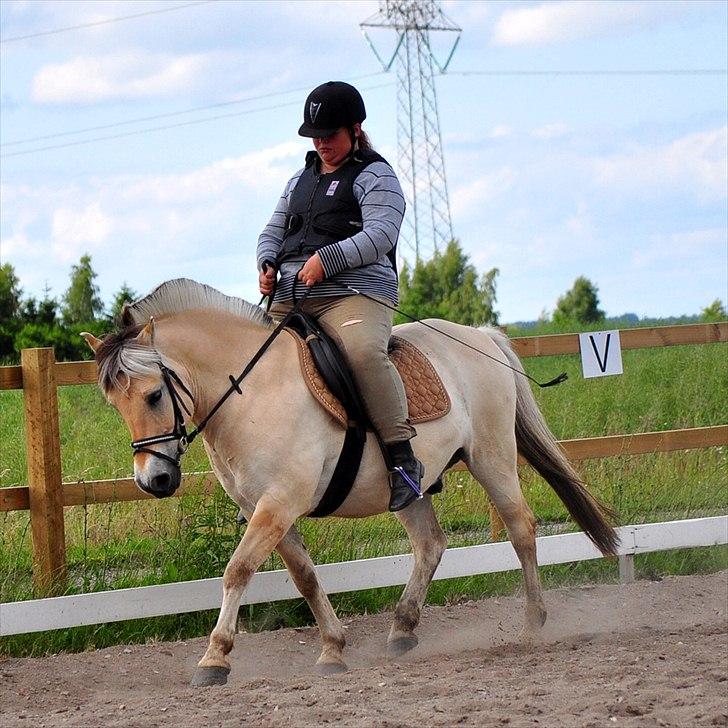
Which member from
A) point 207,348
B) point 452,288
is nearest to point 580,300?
point 452,288

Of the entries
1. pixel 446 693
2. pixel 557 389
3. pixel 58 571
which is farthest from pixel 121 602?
pixel 557 389

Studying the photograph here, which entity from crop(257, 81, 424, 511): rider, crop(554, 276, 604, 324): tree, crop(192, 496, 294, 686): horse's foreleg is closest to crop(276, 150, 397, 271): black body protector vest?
crop(257, 81, 424, 511): rider

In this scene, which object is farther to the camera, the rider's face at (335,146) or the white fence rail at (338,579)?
the white fence rail at (338,579)

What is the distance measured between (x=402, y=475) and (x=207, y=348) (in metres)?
1.07

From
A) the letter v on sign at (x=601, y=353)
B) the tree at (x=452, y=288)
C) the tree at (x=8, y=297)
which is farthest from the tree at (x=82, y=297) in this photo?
the letter v on sign at (x=601, y=353)

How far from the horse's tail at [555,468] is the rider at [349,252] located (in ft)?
4.13

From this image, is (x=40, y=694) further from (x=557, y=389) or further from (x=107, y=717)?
(x=557, y=389)

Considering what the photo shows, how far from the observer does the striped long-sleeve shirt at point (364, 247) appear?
5.14 metres

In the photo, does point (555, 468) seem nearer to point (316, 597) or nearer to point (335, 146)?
point (316, 597)

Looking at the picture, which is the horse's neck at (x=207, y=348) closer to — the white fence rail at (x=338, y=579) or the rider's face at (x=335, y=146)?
the rider's face at (x=335, y=146)

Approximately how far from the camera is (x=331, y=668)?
5.27 meters

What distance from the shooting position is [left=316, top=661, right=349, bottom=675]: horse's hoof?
5.25m

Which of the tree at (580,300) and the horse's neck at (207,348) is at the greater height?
the tree at (580,300)

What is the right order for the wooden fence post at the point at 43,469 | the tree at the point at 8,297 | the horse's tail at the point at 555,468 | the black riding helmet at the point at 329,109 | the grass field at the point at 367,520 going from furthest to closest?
the tree at the point at 8,297 < the horse's tail at the point at 555,468 < the grass field at the point at 367,520 < the wooden fence post at the point at 43,469 < the black riding helmet at the point at 329,109
